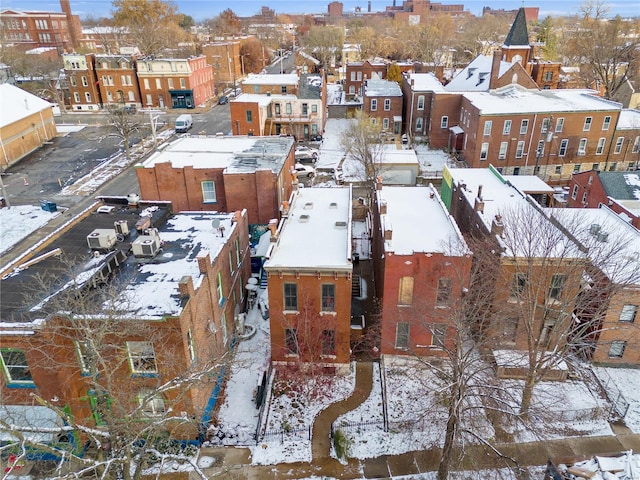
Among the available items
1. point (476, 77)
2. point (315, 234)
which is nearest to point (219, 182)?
point (315, 234)

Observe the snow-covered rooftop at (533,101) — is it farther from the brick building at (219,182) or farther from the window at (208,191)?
the window at (208,191)

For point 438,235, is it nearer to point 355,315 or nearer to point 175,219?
point 355,315

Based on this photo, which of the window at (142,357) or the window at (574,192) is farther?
the window at (574,192)

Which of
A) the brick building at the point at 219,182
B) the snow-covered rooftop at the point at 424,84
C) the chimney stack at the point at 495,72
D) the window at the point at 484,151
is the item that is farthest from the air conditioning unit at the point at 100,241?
the chimney stack at the point at 495,72

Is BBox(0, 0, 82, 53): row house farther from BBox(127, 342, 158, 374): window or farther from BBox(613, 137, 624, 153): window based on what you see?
BBox(127, 342, 158, 374): window

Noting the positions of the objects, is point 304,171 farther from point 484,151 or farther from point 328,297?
point 328,297

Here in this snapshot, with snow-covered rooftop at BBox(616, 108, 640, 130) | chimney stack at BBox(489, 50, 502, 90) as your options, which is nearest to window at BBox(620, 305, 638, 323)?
snow-covered rooftop at BBox(616, 108, 640, 130)

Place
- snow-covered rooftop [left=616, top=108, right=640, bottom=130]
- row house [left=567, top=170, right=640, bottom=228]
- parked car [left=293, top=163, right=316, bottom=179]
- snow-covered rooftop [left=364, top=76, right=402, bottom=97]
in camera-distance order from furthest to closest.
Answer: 1. snow-covered rooftop [left=364, top=76, right=402, bottom=97]
2. parked car [left=293, top=163, right=316, bottom=179]
3. snow-covered rooftop [left=616, top=108, right=640, bottom=130]
4. row house [left=567, top=170, right=640, bottom=228]
